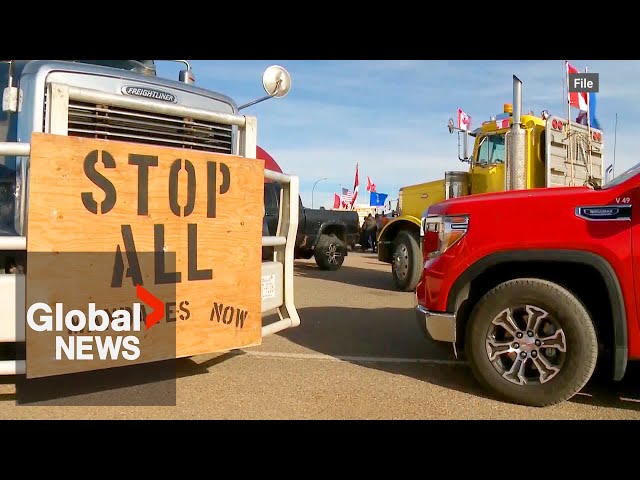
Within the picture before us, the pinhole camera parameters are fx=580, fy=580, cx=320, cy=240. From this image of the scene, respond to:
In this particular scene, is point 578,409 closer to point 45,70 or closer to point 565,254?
point 565,254

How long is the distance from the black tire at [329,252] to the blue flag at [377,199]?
1916cm

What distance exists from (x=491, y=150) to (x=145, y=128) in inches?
279

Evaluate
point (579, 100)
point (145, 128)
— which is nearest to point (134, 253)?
point (145, 128)

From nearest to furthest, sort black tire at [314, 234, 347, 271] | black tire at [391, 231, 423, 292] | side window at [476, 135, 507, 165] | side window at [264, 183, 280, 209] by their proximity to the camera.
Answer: side window at [264, 183, 280, 209], side window at [476, 135, 507, 165], black tire at [391, 231, 423, 292], black tire at [314, 234, 347, 271]

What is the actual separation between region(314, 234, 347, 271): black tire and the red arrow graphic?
9569mm

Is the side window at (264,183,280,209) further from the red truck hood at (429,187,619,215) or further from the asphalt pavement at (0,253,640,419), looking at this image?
the red truck hood at (429,187,619,215)

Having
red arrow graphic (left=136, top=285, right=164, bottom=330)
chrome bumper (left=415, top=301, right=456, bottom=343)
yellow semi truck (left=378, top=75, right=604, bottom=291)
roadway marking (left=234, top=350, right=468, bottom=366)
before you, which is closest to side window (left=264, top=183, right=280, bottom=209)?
yellow semi truck (left=378, top=75, right=604, bottom=291)

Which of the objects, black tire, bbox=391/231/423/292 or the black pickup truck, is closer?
black tire, bbox=391/231/423/292

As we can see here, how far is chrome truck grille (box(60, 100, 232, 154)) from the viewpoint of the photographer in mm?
3816

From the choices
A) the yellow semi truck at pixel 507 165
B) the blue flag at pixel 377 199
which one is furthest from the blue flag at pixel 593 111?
the blue flag at pixel 377 199

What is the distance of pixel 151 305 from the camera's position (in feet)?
12.0

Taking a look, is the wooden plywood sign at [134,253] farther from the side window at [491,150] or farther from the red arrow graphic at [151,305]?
the side window at [491,150]

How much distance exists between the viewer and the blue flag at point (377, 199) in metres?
32.5
